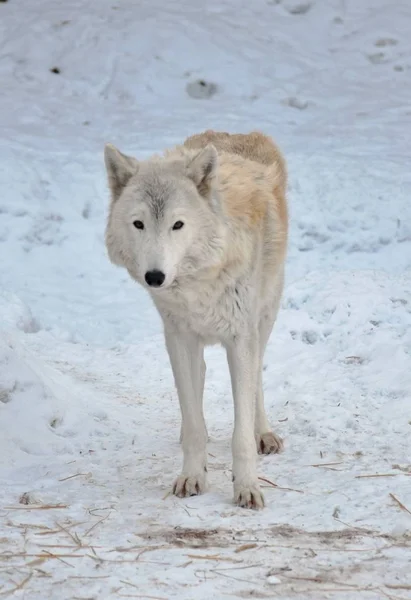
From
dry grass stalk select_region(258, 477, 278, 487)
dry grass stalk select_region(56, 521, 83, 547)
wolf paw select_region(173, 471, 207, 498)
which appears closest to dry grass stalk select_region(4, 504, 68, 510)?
dry grass stalk select_region(56, 521, 83, 547)

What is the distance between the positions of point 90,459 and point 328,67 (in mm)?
9803

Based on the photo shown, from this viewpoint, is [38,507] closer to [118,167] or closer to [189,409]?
[189,409]

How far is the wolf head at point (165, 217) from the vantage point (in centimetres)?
468

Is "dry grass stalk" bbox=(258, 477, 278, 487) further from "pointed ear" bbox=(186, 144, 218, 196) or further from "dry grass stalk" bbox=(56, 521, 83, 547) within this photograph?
"pointed ear" bbox=(186, 144, 218, 196)

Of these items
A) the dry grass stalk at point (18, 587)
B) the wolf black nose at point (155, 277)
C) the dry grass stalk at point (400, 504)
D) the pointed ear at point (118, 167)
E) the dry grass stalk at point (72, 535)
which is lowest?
the dry grass stalk at point (400, 504)

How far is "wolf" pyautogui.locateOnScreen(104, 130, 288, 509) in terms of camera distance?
4789mm

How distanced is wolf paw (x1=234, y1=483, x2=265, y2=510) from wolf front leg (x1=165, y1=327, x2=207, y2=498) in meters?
0.31

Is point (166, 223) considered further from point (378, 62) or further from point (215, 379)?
point (378, 62)

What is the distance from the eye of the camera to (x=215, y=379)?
25.3 ft

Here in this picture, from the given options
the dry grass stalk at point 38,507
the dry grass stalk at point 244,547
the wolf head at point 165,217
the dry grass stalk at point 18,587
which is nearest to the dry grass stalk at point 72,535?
the dry grass stalk at point 38,507

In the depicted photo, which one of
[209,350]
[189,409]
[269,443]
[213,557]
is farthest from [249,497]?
[209,350]

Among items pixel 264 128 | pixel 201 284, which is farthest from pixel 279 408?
pixel 264 128

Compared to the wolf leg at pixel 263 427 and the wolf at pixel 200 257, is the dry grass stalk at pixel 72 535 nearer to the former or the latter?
the wolf at pixel 200 257

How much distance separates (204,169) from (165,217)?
0.41 metres
